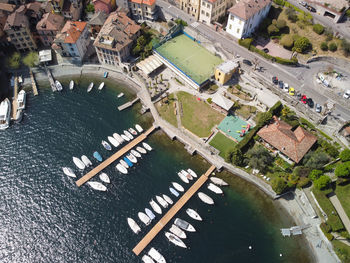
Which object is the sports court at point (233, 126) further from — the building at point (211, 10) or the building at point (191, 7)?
the building at point (191, 7)

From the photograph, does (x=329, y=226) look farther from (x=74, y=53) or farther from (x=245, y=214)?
(x=74, y=53)

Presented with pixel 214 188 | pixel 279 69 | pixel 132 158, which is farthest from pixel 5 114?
pixel 279 69

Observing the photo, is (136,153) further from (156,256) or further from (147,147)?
(156,256)

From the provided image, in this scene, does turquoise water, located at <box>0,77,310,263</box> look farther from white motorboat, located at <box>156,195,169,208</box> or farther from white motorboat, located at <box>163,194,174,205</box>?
white motorboat, located at <box>156,195,169,208</box>

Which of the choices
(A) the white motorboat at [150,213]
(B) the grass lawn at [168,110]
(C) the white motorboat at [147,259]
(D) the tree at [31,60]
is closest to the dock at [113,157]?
(B) the grass lawn at [168,110]

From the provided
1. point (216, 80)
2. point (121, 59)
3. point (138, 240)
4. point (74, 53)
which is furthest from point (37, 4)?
point (138, 240)

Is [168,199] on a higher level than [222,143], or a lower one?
lower


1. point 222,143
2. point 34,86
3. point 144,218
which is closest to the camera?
point 144,218
